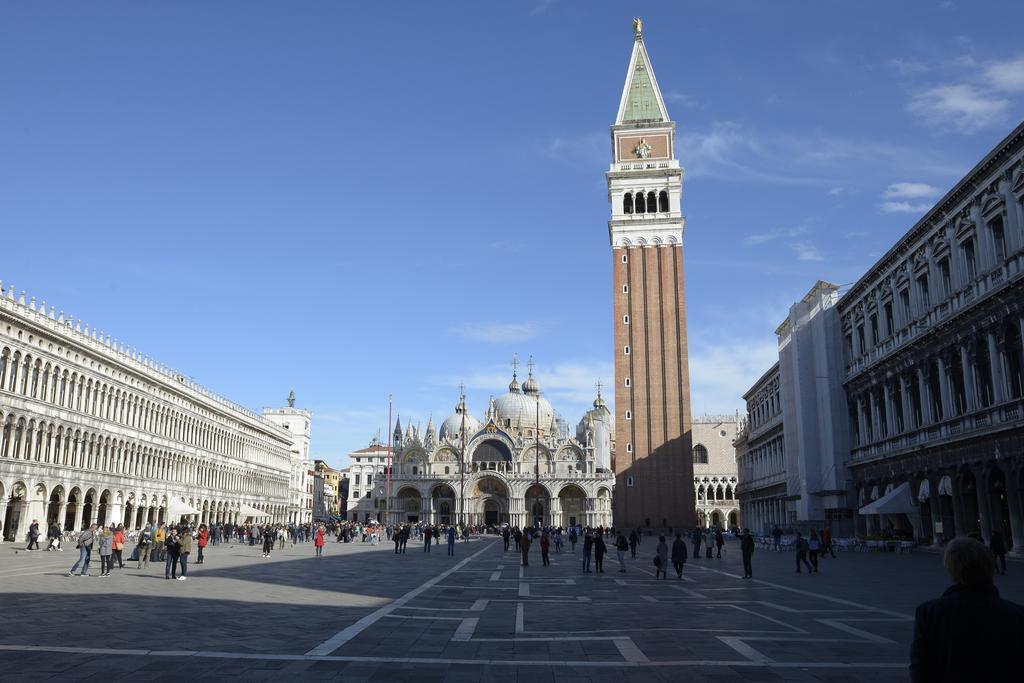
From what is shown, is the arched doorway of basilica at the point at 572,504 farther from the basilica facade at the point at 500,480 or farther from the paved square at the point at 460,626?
the paved square at the point at 460,626

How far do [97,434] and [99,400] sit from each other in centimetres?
227

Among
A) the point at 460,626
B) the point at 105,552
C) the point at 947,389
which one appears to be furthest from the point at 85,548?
the point at 947,389

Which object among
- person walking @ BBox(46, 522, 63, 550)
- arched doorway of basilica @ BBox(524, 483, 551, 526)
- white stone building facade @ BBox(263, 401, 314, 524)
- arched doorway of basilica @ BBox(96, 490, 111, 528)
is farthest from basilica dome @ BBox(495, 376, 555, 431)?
person walking @ BBox(46, 522, 63, 550)

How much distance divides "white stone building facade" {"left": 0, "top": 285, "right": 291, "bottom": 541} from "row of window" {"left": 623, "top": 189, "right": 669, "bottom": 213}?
136 ft

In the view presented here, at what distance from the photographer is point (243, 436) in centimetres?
8144

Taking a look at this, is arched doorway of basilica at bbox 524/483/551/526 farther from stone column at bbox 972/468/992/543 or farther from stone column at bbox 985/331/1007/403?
stone column at bbox 985/331/1007/403

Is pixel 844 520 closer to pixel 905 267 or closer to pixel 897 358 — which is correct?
pixel 897 358

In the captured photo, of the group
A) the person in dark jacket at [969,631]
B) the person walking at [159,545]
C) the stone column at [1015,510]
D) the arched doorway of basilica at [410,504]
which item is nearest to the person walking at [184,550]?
the person walking at [159,545]

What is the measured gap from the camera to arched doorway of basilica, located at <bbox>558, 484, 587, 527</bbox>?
92.1 metres

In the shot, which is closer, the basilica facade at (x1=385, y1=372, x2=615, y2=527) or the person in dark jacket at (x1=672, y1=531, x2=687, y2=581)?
the person in dark jacket at (x1=672, y1=531, x2=687, y2=581)

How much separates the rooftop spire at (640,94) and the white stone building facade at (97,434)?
46640 mm

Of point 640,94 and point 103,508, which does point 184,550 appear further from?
point 640,94

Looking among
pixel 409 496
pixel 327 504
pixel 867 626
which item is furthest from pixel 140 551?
pixel 327 504

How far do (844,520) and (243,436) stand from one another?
197 feet
